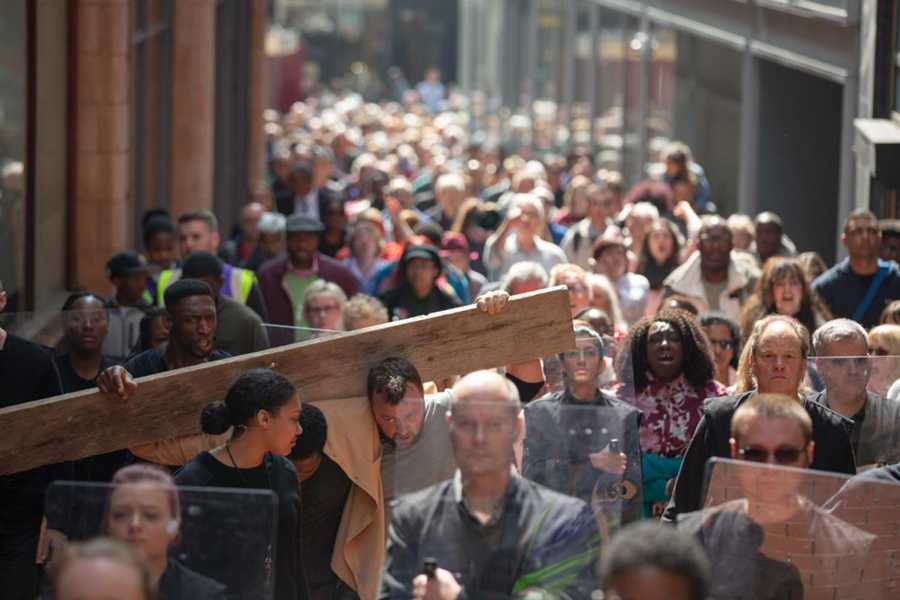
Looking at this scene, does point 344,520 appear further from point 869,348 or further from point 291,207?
point 291,207

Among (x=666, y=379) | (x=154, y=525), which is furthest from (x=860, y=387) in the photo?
(x=154, y=525)

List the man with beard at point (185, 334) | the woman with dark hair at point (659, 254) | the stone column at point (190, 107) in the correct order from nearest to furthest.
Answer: the man with beard at point (185, 334), the woman with dark hair at point (659, 254), the stone column at point (190, 107)

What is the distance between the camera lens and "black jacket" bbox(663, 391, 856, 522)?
6539mm

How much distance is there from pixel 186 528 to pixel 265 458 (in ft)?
3.67

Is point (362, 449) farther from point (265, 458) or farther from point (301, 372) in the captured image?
point (265, 458)

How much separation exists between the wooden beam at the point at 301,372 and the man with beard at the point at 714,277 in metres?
4.40

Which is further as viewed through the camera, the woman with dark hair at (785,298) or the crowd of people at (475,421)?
the woman with dark hair at (785,298)

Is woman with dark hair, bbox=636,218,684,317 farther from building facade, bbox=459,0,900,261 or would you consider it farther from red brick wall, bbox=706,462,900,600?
red brick wall, bbox=706,462,900,600

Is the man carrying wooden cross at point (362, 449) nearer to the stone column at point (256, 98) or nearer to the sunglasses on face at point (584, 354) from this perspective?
the sunglasses on face at point (584, 354)

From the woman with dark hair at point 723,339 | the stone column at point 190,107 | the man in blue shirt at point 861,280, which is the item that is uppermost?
the stone column at point 190,107

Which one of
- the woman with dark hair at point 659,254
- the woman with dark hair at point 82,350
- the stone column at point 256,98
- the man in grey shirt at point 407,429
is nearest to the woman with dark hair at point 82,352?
the woman with dark hair at point 82,350

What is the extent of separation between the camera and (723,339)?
9.72 metres

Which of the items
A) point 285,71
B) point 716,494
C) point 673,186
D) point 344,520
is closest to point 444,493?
point 716,494

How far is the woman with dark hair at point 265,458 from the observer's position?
20.1 ft
